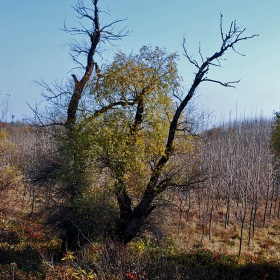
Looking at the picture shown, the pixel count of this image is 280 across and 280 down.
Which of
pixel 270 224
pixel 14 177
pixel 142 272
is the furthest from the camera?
pixel 270 224

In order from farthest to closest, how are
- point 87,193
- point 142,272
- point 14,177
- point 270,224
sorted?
1. point 270,224
2. point 14,177
3. point 87,193
4. point 142,272

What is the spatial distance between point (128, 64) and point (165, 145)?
3.53m

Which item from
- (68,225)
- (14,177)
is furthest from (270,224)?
(14,177)

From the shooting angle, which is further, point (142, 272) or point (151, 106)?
point (151, 106)

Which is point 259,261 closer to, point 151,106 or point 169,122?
point 169,122

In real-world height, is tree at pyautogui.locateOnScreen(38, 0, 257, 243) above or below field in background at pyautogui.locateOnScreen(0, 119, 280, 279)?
above

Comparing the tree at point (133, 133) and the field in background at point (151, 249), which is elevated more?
the tree at point (133, 133)

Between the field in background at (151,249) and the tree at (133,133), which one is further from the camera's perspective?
the tree at (133,133)

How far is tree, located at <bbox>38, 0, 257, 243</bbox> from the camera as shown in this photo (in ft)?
42.3

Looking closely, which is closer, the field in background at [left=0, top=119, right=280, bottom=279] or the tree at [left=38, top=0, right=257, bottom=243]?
the field in background at [left=0, top=119, right=280, bottom=279]

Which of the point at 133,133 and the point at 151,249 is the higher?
the point at 133,133

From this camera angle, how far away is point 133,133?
1314 centimetres

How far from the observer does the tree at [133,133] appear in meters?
12.9

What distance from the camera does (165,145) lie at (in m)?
13.9
